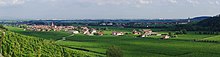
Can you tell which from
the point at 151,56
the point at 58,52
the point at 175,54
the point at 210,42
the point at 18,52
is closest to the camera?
the point at 18,52

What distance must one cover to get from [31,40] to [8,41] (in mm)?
2416

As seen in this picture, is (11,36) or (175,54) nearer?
(11,36)

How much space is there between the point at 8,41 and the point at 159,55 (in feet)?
137

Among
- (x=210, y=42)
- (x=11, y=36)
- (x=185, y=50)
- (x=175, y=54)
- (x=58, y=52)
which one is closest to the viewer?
(x=11, y=36)

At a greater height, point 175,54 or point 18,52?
point 18,52

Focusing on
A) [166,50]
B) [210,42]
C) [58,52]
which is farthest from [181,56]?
[58,52]

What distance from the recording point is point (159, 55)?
59.7 m

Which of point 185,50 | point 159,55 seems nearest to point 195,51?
point 185,50

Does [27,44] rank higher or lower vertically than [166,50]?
higher

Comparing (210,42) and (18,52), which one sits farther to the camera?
(210,42)

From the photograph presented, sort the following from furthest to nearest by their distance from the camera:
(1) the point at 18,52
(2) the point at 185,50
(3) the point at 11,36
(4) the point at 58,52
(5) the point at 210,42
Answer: (5) the point at 210,42 → (2) the point at 185,50 → (4) the point at 58,52 → (3) the point at 11,36 → (1) the point at 18,52

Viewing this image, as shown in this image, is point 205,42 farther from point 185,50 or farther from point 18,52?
point 18,52

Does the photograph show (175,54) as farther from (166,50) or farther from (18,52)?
(18,52)

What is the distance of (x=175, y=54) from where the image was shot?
6184cm
